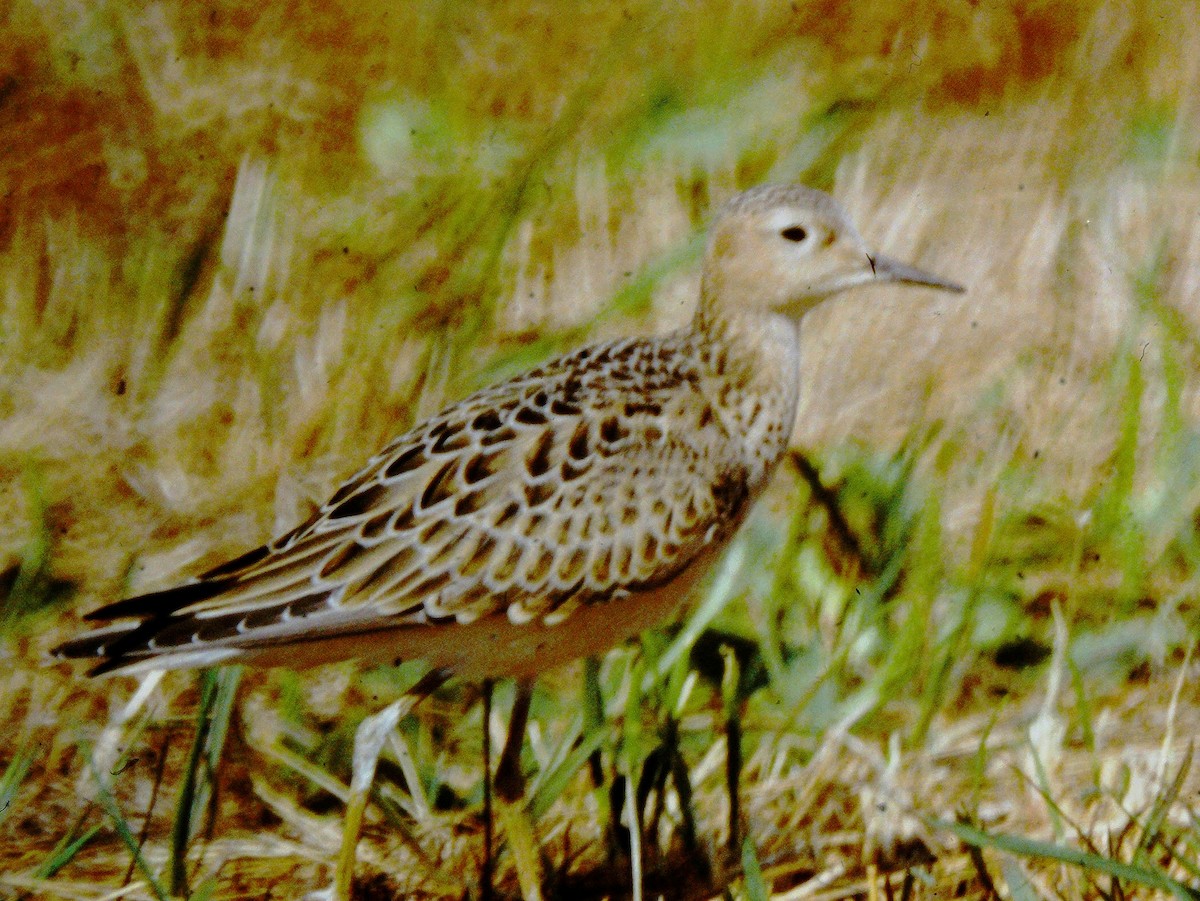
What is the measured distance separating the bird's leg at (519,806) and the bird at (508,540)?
0.09ft

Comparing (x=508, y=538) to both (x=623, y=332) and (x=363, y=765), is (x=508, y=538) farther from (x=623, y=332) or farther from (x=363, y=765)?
(x=623, y=332)

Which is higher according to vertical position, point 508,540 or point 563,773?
point 508,540

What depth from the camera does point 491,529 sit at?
3.98m

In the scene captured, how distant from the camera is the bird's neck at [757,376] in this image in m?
4.29

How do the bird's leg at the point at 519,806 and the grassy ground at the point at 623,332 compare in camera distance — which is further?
the grassy ground at the point at 623,332

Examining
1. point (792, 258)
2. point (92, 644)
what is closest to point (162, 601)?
point (92, 644)

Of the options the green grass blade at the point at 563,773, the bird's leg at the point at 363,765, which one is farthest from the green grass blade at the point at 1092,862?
the bird's leg at the point at 363,765

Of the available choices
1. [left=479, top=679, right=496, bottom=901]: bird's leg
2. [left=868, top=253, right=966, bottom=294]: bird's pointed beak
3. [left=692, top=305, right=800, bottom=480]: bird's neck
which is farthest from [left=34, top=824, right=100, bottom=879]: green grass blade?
[left=868, top=253, right=966, bottom=294]: bird's pointed beak

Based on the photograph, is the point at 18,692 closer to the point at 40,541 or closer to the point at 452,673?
the point at 40,541

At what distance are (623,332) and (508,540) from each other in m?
1.73

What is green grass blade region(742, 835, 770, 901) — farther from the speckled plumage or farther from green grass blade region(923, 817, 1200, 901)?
the speckled plumage

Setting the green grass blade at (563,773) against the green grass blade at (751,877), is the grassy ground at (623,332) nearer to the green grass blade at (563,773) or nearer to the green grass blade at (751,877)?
the green grass blade at (563,773)

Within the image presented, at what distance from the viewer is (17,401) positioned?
536 centimetres

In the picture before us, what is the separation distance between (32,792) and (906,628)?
2.38 m
